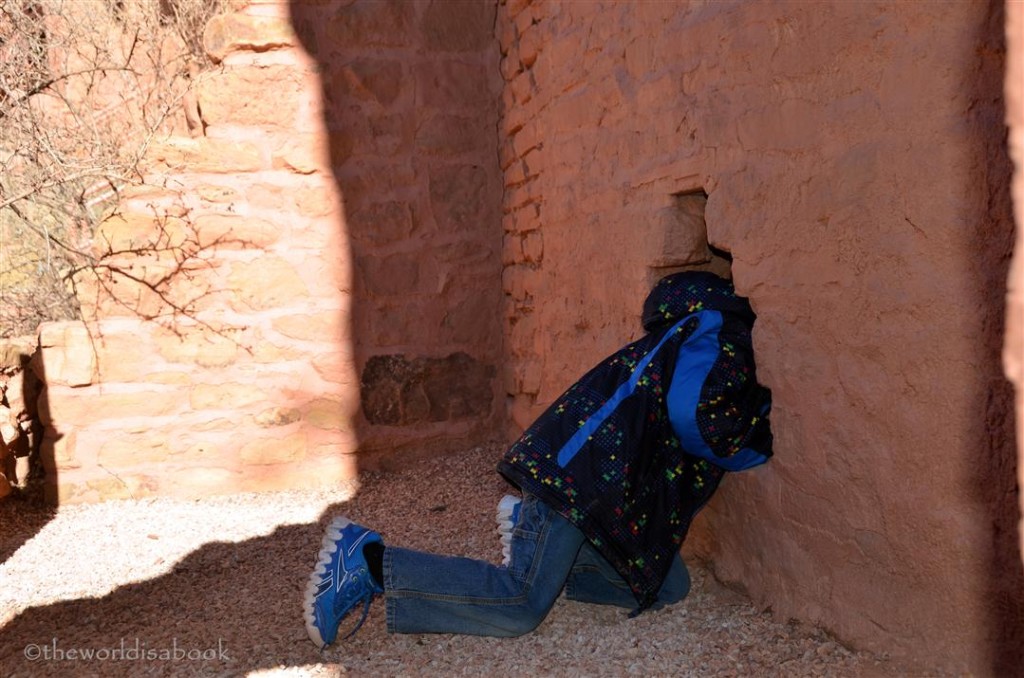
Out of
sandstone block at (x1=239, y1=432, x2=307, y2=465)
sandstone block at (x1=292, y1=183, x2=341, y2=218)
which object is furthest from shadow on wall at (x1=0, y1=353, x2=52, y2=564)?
sandstone block at (x1=292, y1=183, x2=341, y2=218)

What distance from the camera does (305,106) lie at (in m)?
4.12

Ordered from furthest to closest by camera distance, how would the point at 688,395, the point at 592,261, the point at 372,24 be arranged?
the point at 372,24, the point at 592,261, the point at 688,395

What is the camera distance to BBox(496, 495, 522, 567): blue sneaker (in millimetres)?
2531

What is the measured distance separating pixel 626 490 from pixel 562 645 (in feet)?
1.52

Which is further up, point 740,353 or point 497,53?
point 497,53

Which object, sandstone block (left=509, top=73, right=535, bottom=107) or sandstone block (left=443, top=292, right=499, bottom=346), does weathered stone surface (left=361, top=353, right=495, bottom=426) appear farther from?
sandstone block (left=509, top=73, right=535, bottom=107)

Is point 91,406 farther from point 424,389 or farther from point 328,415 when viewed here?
point 424,389

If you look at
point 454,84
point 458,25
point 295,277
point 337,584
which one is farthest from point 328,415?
point 458,25

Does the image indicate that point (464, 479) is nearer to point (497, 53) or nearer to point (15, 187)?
point (497, 53)

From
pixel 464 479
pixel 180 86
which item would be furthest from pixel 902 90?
pixel 180 86

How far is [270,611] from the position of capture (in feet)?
9.27

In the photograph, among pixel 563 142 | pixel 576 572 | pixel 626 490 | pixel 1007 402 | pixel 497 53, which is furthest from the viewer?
pixel 497 53

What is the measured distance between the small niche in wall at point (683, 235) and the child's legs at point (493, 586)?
0.91m

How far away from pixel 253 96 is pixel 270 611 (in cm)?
229
